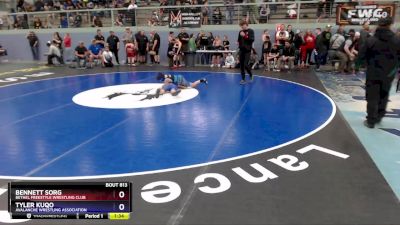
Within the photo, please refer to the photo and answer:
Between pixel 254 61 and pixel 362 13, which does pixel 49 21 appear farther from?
pixel 362 13

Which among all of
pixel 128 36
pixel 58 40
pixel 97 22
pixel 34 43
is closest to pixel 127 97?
pixel 128 36

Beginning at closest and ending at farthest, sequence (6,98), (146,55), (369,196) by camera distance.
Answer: (369,196)
(6,98)
(146,55)

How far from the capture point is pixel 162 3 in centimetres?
2017

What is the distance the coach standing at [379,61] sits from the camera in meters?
6.59

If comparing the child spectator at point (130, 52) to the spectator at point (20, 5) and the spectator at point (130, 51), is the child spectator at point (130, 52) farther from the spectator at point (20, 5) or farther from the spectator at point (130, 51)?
the spectator at point (20, 5)

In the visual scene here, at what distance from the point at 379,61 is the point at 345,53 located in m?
7.50

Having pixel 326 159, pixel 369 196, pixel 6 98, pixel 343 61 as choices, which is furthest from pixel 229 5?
pixel 369 196

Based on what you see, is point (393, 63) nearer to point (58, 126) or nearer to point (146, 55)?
point (58, 126)

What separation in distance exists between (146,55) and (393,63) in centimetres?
1323

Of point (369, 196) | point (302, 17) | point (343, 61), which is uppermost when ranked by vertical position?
point (302, 17)

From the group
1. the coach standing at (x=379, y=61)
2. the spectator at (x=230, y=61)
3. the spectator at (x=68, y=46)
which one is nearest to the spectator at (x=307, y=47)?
the spectator at (x=230, y=61)

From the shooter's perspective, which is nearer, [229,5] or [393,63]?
[393,63]

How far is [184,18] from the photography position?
59.7 feet
